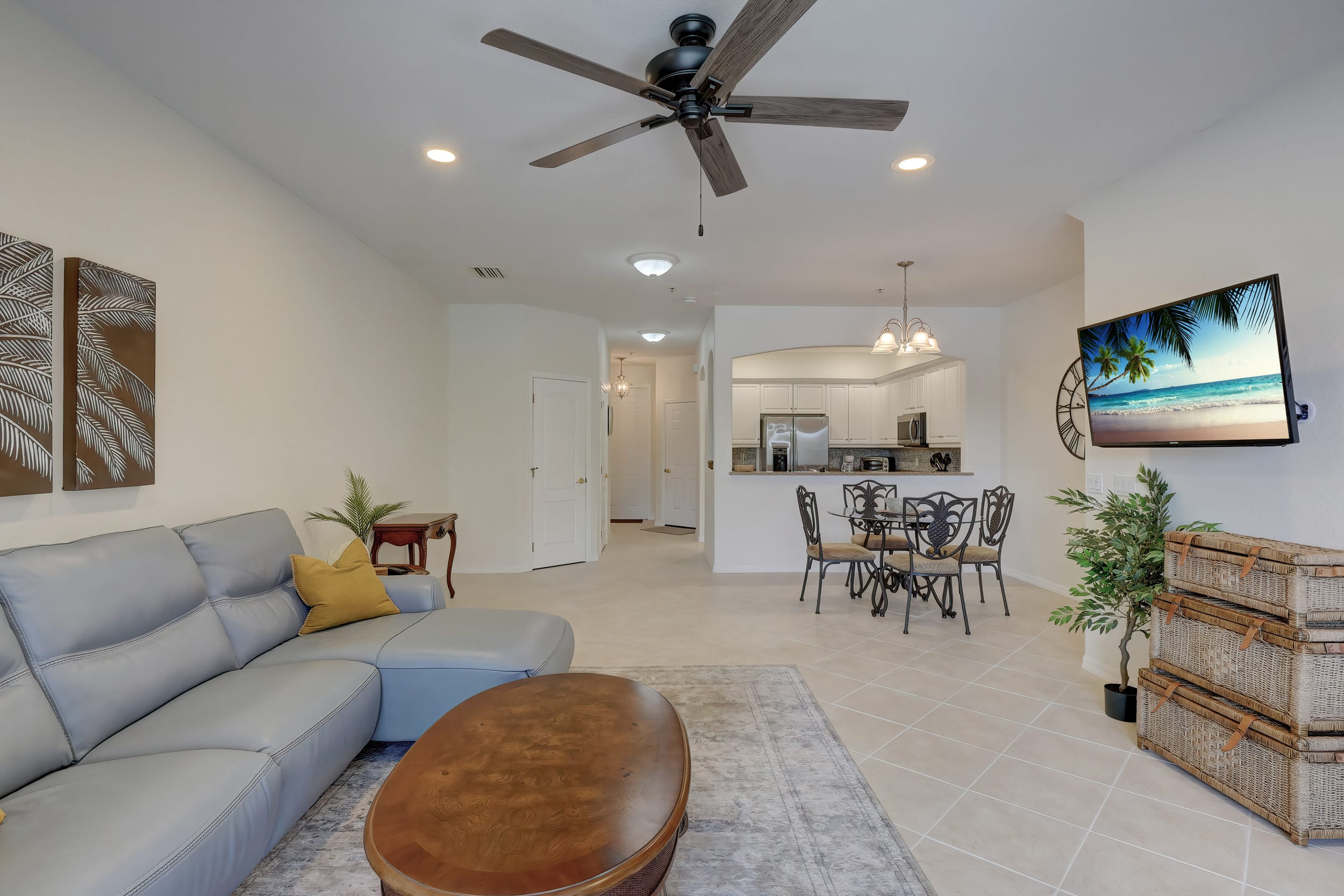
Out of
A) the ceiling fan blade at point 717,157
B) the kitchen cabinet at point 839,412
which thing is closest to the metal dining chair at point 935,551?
the ceiling fan blade at point 717,157

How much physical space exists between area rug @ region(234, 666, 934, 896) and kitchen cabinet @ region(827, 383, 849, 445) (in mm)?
5761

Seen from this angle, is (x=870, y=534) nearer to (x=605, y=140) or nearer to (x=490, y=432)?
(x=490, y=432)

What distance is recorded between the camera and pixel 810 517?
5043 millimetres

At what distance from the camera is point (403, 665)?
2398 millimetres

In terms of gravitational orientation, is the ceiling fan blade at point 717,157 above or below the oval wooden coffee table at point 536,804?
above

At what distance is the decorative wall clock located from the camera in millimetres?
4867

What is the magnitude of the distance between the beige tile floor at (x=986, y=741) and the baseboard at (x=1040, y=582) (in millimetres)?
110

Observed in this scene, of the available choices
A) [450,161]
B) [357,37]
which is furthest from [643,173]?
[357,37]

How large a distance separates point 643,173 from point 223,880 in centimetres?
316

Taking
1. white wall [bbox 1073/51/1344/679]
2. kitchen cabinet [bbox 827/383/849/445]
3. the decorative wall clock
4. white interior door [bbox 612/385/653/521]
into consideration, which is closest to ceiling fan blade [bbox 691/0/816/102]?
white wall [bbox 1073/51/1344/679]

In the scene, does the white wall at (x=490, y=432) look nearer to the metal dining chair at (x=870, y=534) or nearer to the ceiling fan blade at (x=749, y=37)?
the metal dining chair at (x=870, y=534)

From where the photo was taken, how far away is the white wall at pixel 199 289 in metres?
2.05

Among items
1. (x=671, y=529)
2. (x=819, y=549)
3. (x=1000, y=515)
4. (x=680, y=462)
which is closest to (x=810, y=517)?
(x=819, y=549)

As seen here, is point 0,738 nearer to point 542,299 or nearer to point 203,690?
point 203,690
